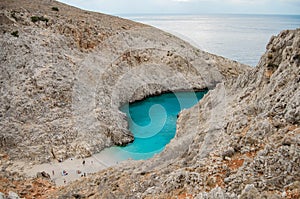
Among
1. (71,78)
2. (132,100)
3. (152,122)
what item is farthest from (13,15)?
(152,122)

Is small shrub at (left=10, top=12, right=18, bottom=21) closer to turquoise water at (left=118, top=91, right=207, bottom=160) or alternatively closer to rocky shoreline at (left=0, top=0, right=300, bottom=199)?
rocky shoreline at (left=0, top=0, right=300, bottom=199)

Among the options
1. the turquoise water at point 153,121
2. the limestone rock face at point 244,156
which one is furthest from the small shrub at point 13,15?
the limestone rock face at point 244,156

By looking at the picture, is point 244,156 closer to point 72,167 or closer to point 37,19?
point 72,167

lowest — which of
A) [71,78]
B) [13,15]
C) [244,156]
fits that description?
[244,156]

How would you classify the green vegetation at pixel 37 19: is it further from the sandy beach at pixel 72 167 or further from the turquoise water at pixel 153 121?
the sandy beach at pixel 72 167

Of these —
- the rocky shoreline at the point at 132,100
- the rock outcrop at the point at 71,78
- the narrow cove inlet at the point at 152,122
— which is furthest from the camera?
the narrow cove inlet at the point at 152,122

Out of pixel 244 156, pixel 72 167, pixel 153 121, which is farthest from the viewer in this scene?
pixel 153 121
